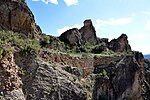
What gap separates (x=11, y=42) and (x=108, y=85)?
11990mm

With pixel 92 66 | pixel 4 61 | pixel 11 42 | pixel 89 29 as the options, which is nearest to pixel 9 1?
pixel 11 42

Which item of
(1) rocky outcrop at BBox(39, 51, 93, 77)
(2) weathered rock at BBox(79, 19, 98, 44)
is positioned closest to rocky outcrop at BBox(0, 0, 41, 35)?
(1) rocky outcrop at BBox(39, 51, 93, 77)

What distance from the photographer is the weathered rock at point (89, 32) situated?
45.6m

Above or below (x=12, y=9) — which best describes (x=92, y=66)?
below

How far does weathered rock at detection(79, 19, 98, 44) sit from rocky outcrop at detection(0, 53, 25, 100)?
1098 inches

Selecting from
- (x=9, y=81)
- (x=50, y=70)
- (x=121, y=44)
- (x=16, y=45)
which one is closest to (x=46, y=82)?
(x=50, y=70)

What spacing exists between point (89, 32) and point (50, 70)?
26.8 m

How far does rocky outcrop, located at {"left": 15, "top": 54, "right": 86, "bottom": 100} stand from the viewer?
60.0ft

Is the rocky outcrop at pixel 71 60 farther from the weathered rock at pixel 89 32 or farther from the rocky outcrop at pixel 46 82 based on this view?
the weathered rock at pixel 89 32

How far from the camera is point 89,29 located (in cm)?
4575

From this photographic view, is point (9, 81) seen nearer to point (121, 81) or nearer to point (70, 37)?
point (121, 81)

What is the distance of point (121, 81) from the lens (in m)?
29.8

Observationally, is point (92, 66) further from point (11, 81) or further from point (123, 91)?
point (11, 81)

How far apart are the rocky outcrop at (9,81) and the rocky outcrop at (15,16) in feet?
16.9
